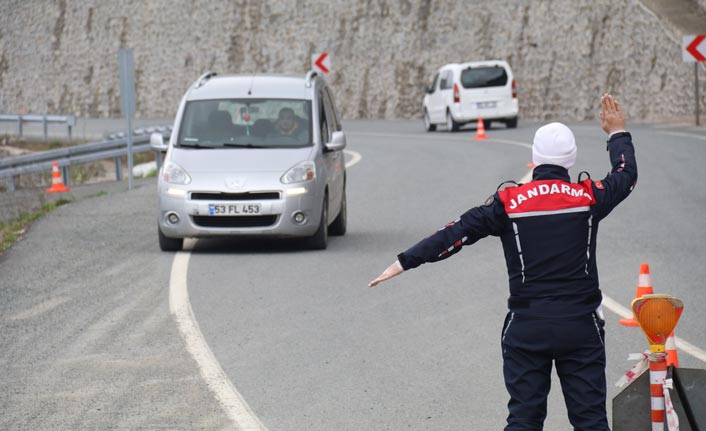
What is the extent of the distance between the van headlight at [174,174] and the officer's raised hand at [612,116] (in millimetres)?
8488

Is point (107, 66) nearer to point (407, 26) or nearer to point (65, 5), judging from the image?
point (65, 5)

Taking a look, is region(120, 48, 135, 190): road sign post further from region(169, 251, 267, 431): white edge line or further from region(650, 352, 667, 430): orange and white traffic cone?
region(650, 352, 667, 430): orange and white traffic cone

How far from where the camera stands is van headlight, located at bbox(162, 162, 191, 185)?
45.9ft

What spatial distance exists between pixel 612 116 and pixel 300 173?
8315 mm

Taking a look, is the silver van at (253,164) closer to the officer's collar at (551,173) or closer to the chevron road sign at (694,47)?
the officer's collar at (551,173)

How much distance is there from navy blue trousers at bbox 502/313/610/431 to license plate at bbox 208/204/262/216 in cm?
862

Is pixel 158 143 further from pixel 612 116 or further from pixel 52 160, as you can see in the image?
pixel 52 160

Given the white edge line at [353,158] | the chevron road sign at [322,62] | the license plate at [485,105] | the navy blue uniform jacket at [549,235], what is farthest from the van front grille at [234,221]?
the chevron road sign at [322,62]

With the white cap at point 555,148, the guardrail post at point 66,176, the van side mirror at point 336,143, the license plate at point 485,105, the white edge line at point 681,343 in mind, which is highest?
the white cap at point 555,148

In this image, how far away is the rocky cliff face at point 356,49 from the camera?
133 ft

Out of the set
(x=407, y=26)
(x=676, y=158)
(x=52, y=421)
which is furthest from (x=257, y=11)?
(x=52, y=421)

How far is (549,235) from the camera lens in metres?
5.27

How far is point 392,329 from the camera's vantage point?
9.70 metres

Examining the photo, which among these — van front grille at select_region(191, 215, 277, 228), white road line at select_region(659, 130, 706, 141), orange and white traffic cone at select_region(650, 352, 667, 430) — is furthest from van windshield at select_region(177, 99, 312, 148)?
white road line at select_region(659, 130, 706, 141)
